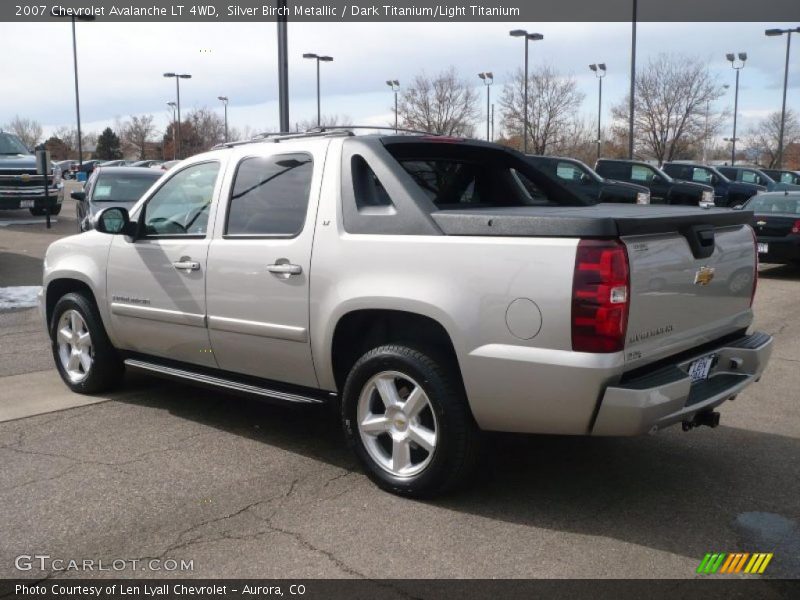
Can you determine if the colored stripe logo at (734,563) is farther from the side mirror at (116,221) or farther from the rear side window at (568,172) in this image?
the rear side window at (568,172)

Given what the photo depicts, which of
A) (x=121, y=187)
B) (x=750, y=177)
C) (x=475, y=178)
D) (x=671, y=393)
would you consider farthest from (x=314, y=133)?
(x=750, y=177)

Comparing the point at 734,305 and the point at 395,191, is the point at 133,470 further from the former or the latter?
the point at 734,305

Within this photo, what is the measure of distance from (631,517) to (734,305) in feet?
A: 4.48

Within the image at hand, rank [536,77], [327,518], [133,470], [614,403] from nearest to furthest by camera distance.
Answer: [614,403] → [327,518] → [133,470] → [536,77]

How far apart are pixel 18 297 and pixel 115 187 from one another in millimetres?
4720

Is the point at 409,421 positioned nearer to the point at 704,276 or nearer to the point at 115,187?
the point at 704,276

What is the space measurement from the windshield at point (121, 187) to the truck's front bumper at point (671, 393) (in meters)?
12.5

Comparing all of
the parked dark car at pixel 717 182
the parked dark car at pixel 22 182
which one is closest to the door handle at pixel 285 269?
the parked dark car at pixel 22 182

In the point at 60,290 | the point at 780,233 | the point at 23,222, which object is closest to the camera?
the point at 60,290

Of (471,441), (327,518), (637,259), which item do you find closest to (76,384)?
(327,518)

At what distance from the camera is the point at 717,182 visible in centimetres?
2611

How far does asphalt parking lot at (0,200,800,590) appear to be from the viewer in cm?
353

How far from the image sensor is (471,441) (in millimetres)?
3980

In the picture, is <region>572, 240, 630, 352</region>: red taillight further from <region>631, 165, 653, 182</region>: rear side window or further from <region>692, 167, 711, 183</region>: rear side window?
<region>692, 167, 711, 183</region>: rear side window
